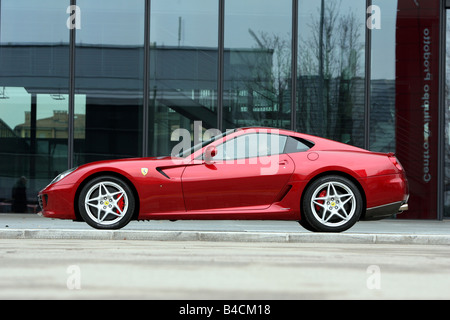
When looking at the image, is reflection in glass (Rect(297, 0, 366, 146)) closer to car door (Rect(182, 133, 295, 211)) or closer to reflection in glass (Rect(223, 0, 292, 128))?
reflection in glass (Rect(223, 0, 292, 128))

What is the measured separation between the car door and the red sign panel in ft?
20.4

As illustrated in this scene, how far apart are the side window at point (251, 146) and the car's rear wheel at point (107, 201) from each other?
47.2 inches

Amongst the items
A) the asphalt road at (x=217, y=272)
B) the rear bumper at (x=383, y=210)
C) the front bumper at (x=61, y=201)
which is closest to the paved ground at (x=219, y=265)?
the asphalt road at (x=217, y=272)

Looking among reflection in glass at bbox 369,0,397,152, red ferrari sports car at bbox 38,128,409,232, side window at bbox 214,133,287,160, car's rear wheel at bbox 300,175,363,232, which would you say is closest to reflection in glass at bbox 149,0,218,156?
reflection in glass at bbox 369,0,397,152

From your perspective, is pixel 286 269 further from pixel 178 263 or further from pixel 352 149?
pixel 352 149

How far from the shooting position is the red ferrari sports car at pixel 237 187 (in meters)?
8.22

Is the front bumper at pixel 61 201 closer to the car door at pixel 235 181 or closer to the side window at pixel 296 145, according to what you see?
the car door at pixel 235 181

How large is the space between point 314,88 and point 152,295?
10.4 metres

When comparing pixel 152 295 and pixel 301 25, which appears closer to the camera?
pixel 152 295

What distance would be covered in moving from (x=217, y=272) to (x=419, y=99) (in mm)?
9939

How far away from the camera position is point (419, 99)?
45.5 ft

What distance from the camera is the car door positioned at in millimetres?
8219

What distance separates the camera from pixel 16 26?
14.0m
